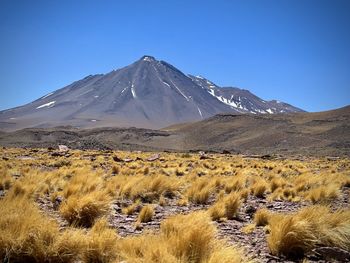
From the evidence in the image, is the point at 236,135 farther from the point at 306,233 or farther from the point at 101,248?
the point at 101,248

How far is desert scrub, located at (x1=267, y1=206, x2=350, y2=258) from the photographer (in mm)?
5301

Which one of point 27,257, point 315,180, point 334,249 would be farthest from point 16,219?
point 315,180

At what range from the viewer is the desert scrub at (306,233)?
5.30m

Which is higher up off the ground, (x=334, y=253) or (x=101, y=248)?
(x=101, y=248)

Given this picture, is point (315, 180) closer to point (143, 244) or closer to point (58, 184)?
point (58, 184)

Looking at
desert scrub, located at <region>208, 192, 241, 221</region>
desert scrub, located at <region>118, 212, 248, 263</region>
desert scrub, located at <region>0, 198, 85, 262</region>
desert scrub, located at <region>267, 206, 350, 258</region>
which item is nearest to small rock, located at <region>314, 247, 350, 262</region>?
desert scrub, located at <region>267, 206, 350, 258</region>

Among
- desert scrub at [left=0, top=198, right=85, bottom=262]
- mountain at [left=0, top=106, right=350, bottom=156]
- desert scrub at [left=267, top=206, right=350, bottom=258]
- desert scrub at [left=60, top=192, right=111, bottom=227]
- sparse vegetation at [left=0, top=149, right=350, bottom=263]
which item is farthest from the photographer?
mountain at [left=0, top=106, right=350, bottom=156]

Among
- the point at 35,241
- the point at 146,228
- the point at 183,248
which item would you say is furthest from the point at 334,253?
the point at 35,241

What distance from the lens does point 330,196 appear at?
432 inches

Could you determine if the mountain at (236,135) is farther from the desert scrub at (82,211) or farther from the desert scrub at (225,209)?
the desert scrub at (82,211)

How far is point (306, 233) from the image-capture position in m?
5.45

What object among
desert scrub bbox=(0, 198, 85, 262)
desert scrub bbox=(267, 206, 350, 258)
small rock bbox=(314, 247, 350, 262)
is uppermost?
desert scrub bbox=(0, 198, 85, 262)

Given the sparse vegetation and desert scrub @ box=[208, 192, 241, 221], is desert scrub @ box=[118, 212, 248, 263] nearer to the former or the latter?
the sparse vegetation

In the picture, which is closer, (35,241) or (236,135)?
(35,241)
